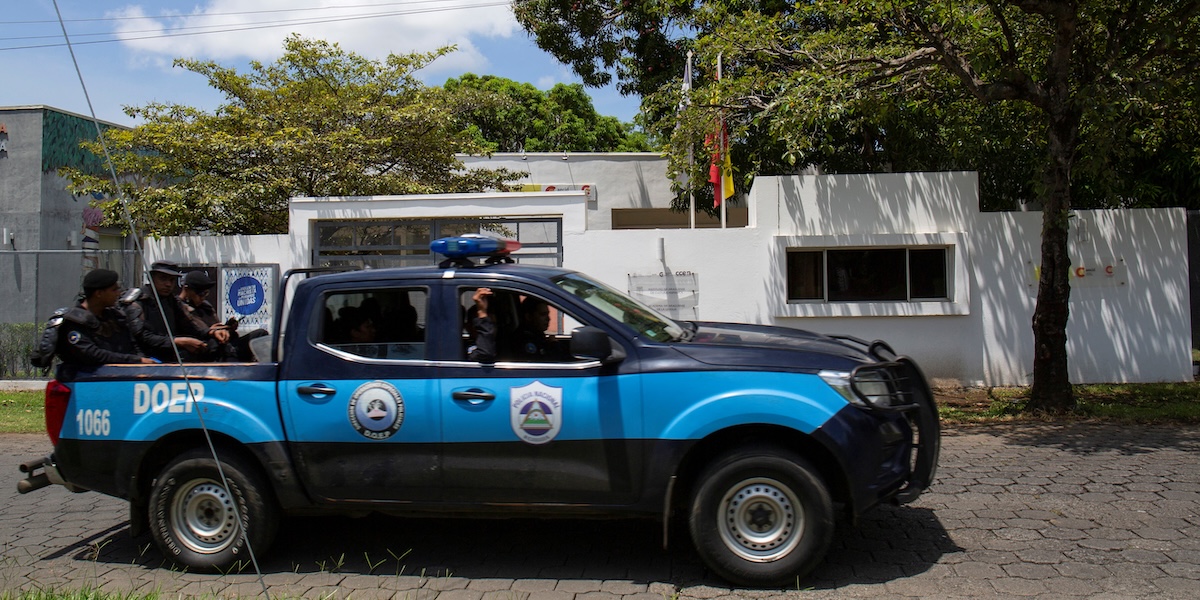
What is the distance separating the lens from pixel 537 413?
487 cm

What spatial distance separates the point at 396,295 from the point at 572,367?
1191 mm

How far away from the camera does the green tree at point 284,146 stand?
13688mm

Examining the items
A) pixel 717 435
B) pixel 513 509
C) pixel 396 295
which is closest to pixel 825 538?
pixel 717 435

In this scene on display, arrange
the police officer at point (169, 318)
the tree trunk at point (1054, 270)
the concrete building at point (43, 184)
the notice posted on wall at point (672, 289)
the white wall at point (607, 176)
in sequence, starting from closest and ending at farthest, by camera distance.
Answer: the police officer at point (169, 318) → the tree trunk at point (1054, 270) → the notice posted on wall at point (672, 289) → the concrete building at point (43, 184) → the white wall at point (607, 176)

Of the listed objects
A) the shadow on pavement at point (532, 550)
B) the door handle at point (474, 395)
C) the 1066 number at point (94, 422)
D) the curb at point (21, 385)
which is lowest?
the shadow on pavement at point (532, 550)

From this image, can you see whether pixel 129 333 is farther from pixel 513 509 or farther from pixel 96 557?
pixel 513 509

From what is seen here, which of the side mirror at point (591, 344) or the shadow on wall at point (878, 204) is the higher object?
the shadow on wall at point (878, 204)

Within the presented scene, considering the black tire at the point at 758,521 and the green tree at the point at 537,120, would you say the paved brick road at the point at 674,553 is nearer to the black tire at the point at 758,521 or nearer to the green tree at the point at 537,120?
the black tire at the point at 758,521

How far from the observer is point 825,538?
4688mm

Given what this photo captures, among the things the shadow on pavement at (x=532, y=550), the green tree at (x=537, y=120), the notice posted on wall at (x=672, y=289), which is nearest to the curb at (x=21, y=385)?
the shadow on pavement at (x=532, y=550)

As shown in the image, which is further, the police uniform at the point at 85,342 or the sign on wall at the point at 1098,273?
the sign on wall at the point at 1098,273

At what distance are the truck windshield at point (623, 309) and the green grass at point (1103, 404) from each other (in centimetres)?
564

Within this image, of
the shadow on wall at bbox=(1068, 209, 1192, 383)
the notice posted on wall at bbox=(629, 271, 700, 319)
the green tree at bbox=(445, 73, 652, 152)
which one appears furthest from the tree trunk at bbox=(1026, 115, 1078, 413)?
the green tree at bbox=(445, 73, 652, 152)

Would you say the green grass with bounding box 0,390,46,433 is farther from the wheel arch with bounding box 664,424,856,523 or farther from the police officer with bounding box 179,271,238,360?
the wheel arch with bounding box 664,424,856,523
